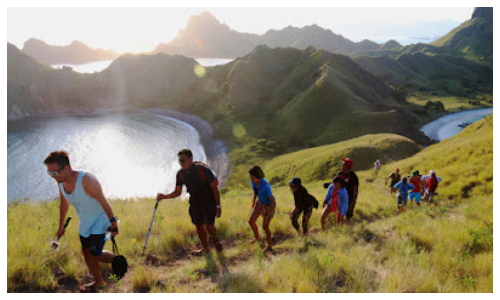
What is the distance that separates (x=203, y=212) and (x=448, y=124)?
12084 centimetres

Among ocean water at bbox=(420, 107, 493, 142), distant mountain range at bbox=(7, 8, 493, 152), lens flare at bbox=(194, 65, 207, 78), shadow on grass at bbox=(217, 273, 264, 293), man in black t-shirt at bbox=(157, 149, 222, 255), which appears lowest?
shadow on grass at bbox=(217, 273, 264, 293)

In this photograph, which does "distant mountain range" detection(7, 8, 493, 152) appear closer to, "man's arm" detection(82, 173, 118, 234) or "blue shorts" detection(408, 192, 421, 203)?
"blue shorts" detection(408, 192, 421, 203)

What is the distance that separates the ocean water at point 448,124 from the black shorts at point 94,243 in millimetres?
94668

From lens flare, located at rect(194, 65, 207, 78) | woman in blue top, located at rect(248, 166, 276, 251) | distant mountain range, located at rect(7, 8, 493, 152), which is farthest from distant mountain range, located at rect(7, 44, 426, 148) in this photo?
woman in blue top, located at rect(248, 166, 276, 251)

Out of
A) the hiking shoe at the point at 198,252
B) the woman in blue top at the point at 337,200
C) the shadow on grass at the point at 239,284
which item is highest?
the woman in blue top at the point at 337,200

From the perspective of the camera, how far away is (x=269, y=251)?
20.6 feet

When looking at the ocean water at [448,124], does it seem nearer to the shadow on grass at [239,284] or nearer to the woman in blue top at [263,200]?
the woman in blue top at [263,200]

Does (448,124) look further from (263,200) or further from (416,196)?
(263,200)

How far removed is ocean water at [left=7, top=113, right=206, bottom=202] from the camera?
2484 inches

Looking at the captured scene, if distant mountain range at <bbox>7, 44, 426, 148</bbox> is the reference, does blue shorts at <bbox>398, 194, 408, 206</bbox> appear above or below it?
below

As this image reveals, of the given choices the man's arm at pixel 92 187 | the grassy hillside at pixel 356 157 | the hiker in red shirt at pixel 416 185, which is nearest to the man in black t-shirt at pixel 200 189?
the man's arm at pixel 92 187

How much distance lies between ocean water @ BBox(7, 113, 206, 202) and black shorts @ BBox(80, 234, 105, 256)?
50489 mm

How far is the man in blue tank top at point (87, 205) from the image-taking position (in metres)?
4.14

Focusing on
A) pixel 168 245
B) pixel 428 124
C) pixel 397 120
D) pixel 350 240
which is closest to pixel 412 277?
pixel 350 240
